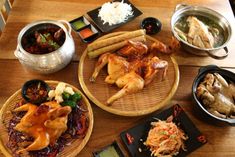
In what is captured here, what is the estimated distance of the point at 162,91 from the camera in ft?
4.49

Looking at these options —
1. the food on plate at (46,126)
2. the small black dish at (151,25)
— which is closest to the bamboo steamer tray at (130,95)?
the food on plate at (46,126)

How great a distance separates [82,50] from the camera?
1532mm

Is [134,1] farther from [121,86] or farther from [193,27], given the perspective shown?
[121,86]

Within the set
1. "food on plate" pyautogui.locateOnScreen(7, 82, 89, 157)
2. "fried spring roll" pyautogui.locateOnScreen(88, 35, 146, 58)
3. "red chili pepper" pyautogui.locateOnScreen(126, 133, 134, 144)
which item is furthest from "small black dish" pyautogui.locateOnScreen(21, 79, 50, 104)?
"red chili pepper" pyautogui.locateOnScreen(126, 133, 134, 144)

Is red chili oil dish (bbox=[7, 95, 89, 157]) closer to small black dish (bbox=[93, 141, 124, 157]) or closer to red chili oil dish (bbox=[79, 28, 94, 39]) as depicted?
small black dish (bbox=[93, 141, 124, 157])

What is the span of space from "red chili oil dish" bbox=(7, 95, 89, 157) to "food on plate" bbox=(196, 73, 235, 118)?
1.86 feet

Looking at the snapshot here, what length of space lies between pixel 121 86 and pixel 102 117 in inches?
7.1

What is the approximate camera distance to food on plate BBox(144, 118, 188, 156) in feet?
3.85

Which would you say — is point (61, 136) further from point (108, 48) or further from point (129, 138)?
point (108, 48)

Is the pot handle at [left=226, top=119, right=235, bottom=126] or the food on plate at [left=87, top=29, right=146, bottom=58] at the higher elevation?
the food on plate at [left=87, top=29, right=146, bottom=58]

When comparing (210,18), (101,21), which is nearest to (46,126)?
(101,21)

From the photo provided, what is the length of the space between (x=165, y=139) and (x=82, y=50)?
0.69 m

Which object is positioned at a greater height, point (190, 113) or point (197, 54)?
point (197, 54)

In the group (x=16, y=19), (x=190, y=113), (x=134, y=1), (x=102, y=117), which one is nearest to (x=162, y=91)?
(x=190, y=113)
